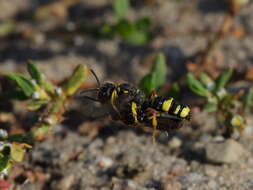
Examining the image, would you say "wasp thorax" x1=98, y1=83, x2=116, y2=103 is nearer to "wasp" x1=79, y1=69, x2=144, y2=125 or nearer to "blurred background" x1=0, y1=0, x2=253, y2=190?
"wasp" x1=79, y1=69, x2=144, y2=125

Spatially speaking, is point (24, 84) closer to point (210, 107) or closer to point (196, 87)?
point (196, 87)

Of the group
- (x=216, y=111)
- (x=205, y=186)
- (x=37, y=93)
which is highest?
(x=37, y=93)

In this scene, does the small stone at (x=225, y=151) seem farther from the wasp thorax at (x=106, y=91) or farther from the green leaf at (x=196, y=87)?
the wasp thorax at (x=106, y=91)

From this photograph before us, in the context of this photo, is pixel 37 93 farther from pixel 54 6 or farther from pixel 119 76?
pixel 54 6

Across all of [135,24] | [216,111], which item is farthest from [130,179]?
[135,24]

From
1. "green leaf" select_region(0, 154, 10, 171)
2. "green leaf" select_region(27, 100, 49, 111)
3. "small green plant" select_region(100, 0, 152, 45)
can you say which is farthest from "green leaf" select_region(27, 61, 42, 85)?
"small green plant" select_region(100, 0, 152, 45)

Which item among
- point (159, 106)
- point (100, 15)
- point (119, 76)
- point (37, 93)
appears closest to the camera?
point (159, 106)

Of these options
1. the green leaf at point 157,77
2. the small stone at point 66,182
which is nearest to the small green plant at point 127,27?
the green leaf at point 157,77
